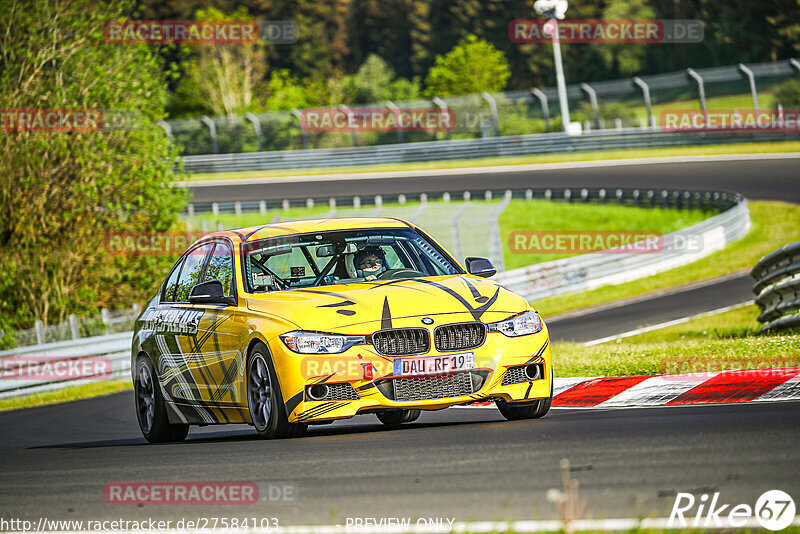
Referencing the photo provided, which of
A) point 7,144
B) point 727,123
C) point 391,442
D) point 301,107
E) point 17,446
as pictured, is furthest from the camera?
point 301,107

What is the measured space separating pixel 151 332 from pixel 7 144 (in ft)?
55.7

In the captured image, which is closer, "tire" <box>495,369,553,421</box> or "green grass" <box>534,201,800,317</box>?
"tire" <box>495,369,553,421</box>

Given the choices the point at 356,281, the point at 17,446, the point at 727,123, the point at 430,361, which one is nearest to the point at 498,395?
the point at 430,361

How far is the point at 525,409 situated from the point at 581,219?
2982 centimetres

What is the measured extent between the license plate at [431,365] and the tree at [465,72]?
78937 mm

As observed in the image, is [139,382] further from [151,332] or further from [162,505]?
[162,505]

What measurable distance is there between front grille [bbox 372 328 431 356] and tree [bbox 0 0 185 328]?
18812 mm

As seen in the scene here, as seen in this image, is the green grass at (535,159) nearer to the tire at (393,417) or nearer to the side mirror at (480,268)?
the tire at (393,417)

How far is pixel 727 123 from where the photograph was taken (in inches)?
1896

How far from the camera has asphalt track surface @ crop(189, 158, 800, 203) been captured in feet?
127

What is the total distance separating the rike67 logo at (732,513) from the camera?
15.5ft

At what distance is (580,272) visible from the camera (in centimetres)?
2744

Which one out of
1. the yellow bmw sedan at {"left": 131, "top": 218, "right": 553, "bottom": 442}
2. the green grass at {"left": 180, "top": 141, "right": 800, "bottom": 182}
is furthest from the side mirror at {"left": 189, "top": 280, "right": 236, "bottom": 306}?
the green grass at {"left": 180, "top": 141, "right": 800, "bottom": 182}

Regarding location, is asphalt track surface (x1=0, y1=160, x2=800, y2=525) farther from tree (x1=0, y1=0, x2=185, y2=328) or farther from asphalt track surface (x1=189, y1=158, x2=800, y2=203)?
asphalt track surface (x1=189, y1=158, x2=800, y2=203)
